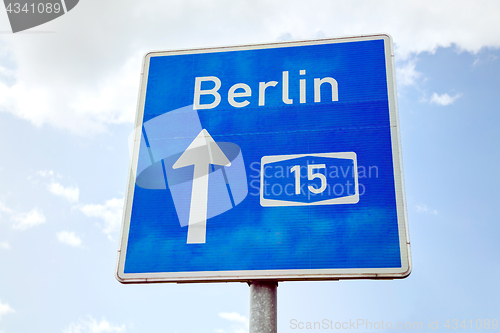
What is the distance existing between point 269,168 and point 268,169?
0.5 inches

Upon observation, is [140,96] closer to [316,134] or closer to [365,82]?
[316,134]

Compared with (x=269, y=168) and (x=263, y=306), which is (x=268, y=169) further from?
(x=263, y=306)

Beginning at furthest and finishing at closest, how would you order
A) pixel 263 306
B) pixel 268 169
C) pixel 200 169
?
1. pixel 200 169
2. pixel 268 169
3. pixel 263 306

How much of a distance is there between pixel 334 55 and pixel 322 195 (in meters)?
1.42

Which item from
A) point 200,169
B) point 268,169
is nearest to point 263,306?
point 268,169

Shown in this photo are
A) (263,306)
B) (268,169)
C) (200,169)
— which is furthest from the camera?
(200,169)

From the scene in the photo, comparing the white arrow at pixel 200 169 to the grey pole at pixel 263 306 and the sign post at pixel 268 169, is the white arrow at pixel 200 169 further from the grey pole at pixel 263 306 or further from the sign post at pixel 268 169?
the grey pole at pixel 263 306

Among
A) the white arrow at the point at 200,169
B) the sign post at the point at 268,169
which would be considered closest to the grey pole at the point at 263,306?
the sign post at the point at 268,169

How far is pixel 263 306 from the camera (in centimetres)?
334

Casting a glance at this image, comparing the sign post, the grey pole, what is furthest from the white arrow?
the grey pole

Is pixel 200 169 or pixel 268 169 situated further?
pixel 200 169

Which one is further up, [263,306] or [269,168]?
[269,168]

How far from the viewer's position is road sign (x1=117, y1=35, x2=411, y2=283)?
11.4 feet

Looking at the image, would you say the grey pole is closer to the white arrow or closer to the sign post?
the sign post
